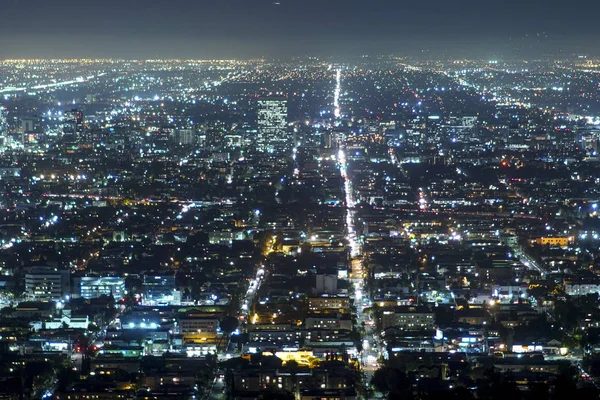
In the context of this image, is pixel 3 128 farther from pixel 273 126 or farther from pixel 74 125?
pixel 273 126

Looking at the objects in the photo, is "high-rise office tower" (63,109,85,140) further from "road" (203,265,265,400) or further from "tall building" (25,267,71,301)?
"road" (203,265,265,400)

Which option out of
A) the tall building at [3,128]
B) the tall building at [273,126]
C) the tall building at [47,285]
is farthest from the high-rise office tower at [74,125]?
the tall building at [47,285]

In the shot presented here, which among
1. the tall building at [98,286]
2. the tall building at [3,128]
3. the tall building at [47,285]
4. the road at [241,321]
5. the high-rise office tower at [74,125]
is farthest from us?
the high-rise office tower at [74,125]

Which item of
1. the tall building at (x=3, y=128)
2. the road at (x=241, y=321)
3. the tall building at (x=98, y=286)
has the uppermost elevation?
the tall building at (x=3, y=128)

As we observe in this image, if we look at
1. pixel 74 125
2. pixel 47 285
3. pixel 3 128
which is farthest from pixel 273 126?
pixel 47 285

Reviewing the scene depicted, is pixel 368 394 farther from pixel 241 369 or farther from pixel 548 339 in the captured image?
pixel 548 339

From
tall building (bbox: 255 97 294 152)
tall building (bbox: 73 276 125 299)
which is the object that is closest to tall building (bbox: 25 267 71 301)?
tall building (bbox: 73 276 125 299)

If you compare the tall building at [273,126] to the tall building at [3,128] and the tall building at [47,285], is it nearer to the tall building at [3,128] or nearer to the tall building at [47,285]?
the tall building at [3,128]

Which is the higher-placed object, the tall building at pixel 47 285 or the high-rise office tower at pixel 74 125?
the high-rise office tower at pixel 74 125

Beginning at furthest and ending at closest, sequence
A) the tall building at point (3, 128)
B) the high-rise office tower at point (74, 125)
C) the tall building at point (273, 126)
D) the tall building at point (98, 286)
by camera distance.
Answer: the high-rise office tower at point (74, 125), the tall building at point (3, 128), the tall building at point (273, 126), the tall building at point (98, 286)
